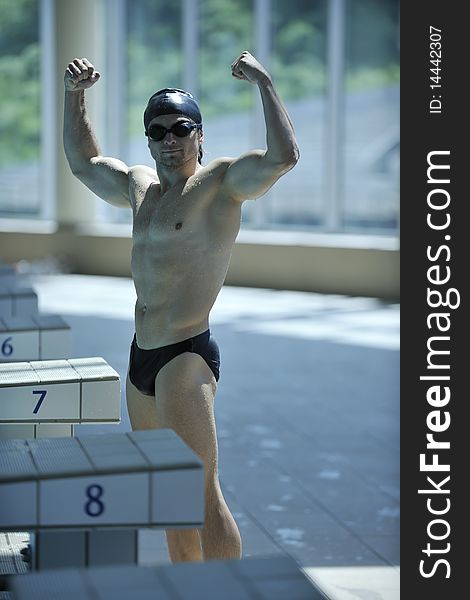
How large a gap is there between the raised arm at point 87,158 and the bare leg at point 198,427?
605 mm

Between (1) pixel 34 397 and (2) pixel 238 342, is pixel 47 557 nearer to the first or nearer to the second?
(1) pixel 34 397

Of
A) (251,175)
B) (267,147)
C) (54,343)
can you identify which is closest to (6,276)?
(54,343)

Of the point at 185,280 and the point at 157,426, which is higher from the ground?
the point at 185,280

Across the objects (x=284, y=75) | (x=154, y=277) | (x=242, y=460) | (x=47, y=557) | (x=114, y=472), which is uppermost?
(x=284, y=75)

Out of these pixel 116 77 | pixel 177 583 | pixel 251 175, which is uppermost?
pixel 116 77

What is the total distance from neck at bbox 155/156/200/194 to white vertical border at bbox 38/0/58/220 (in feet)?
41.4

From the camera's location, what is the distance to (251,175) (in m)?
3.12

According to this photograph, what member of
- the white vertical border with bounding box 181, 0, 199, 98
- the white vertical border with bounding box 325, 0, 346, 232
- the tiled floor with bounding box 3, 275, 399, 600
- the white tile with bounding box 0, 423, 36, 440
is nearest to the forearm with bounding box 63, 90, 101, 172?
the white tile with bounding box 0, 423, 36, 440

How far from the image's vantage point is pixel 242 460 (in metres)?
6.09

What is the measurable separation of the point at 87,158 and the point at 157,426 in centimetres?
88

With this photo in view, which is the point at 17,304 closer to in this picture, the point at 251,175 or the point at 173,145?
the point at 173,145

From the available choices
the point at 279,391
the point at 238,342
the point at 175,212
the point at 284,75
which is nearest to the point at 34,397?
the point at 175,212

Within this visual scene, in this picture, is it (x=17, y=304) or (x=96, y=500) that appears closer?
(x=96, y=500)

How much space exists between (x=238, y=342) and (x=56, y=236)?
229 inches
